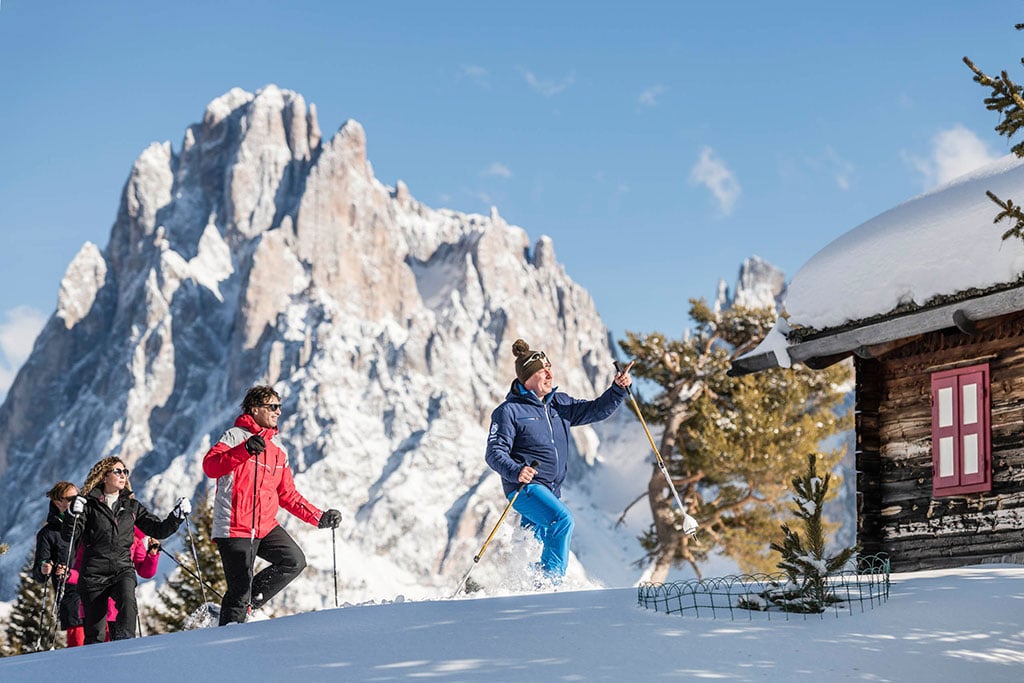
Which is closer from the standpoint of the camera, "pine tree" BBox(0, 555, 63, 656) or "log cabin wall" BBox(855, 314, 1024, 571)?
"log cabin wall" BBox(855, 314, 1024, 571)

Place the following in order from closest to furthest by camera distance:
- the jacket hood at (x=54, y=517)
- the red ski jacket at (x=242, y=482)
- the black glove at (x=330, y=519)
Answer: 1. the red ski jacket at (x=242, y=482)
2. the black glove at (x=330, y=519)
3. the jacket hood at (x=54, y=517)

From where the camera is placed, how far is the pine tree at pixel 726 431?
26281 mm

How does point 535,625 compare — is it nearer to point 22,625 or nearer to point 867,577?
point 867,577

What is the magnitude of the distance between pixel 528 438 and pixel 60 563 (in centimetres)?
426

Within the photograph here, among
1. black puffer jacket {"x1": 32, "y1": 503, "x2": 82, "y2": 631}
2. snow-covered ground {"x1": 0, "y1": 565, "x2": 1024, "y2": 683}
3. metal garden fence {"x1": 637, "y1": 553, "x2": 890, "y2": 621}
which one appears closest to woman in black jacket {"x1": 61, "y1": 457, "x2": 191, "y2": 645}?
black puffer jacket {"x1": 32, "y1": 503, "x2": 82, "y2": 631}

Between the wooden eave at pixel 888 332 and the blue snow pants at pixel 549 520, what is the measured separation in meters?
3.99

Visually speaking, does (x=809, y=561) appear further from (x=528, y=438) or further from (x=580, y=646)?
(x=528, y=438)

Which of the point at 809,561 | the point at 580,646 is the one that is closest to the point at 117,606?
the point at 580,646

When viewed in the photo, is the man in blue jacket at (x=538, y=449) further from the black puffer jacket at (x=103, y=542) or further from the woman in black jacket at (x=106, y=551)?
the black puffer jacket at (x=103, y=542)

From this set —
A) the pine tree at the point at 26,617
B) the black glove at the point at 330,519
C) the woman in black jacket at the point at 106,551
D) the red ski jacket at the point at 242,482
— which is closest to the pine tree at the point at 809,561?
the black glove at the point at 330,519

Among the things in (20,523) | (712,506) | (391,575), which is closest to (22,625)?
(712,506)

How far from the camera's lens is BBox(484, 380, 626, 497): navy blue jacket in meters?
8.38

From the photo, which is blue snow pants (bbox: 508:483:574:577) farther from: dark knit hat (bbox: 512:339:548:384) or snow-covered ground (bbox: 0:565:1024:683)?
snow-covered ground (bbox: 0:565:1024:683)

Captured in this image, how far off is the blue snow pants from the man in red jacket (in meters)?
1.42
